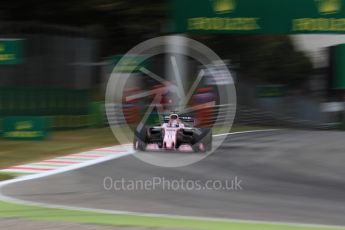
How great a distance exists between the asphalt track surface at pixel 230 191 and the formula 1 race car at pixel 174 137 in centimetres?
40

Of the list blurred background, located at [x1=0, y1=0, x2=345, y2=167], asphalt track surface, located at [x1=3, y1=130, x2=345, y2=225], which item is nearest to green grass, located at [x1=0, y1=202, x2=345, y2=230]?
asphalt track surface, located at [x1=3, y1=130, x2=345, y2=225]

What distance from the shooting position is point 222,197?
1030 cm

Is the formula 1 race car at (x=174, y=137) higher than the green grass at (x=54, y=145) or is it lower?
higher

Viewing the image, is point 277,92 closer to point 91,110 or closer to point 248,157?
point 91,110

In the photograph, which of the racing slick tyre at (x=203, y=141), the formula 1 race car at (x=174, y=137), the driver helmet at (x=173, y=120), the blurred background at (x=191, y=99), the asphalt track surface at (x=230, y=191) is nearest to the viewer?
the asphalt track surface at (x=230, y=191)

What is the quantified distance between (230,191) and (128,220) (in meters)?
2.79

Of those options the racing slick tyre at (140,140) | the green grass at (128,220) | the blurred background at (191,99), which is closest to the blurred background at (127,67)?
the blurred background at (191,99)

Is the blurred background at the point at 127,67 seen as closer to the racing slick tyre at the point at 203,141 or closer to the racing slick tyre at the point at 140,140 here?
the racing slick tyre at the point at 140,140

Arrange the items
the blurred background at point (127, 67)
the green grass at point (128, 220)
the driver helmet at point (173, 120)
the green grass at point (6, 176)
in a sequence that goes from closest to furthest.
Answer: the green grass at point (128, 220), the green grass at point (6, 176), the driver helmet at point (173, 120), the blurred background at point (127, 67)

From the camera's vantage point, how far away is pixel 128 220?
8.42 metres

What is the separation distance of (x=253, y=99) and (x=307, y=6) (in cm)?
701

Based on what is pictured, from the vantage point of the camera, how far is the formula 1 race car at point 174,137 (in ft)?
45.0

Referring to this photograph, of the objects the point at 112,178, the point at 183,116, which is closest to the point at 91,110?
the point at 183,116

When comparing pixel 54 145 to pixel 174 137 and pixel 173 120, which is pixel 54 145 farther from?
pixel 173 120
